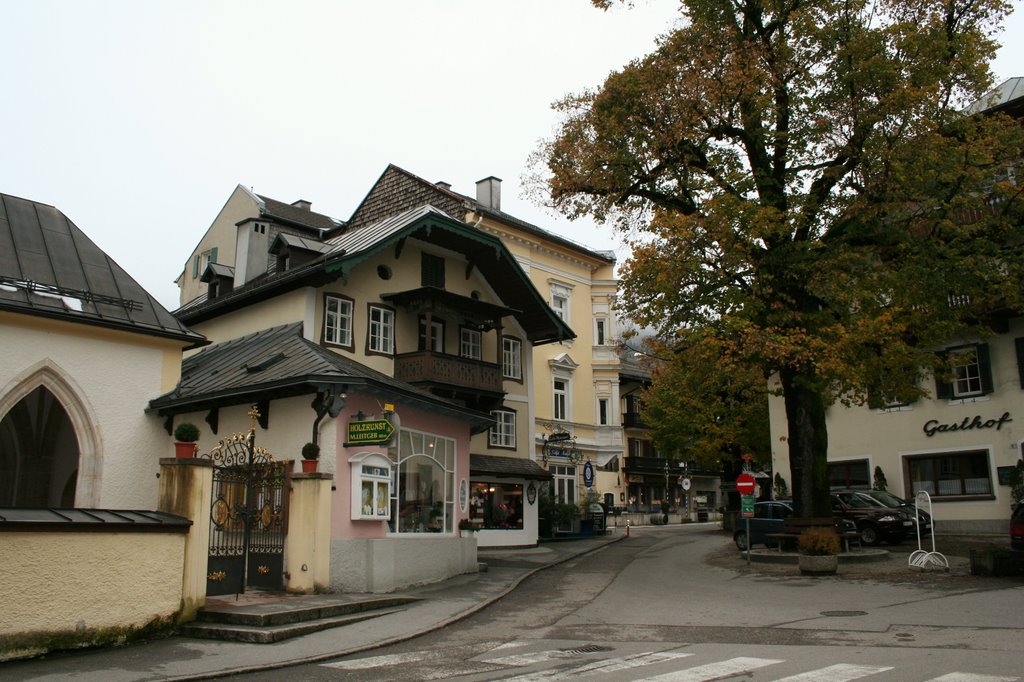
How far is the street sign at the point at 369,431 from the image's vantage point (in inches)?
596

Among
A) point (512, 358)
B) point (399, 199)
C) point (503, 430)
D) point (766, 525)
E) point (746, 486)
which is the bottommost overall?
point (766, 525)

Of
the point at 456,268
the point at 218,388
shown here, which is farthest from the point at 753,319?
the point at 218,388

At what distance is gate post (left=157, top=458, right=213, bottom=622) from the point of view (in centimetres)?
1229

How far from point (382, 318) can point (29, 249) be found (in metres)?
10.3

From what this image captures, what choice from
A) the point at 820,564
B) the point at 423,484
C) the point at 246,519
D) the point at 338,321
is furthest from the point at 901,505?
the point at 246,519

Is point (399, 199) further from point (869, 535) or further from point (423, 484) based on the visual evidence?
point (869, 535)

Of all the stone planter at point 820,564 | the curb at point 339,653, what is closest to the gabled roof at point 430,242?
the curb at point 339,653

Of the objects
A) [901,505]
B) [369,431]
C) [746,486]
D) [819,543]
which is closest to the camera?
[369,431]

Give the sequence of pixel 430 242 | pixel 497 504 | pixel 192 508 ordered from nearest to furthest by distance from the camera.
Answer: pixel 192 508, pixel 430 242, pixel 497 504

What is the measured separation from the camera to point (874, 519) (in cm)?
2516

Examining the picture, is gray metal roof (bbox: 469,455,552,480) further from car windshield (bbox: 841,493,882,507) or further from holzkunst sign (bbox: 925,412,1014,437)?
holzkunst sign (bbox: 925,412,1014,437)

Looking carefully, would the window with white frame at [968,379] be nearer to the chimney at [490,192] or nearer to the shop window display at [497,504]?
the shop window display at [497,504]

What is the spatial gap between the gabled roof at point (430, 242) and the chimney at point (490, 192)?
13.0m

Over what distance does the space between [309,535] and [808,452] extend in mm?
12605
